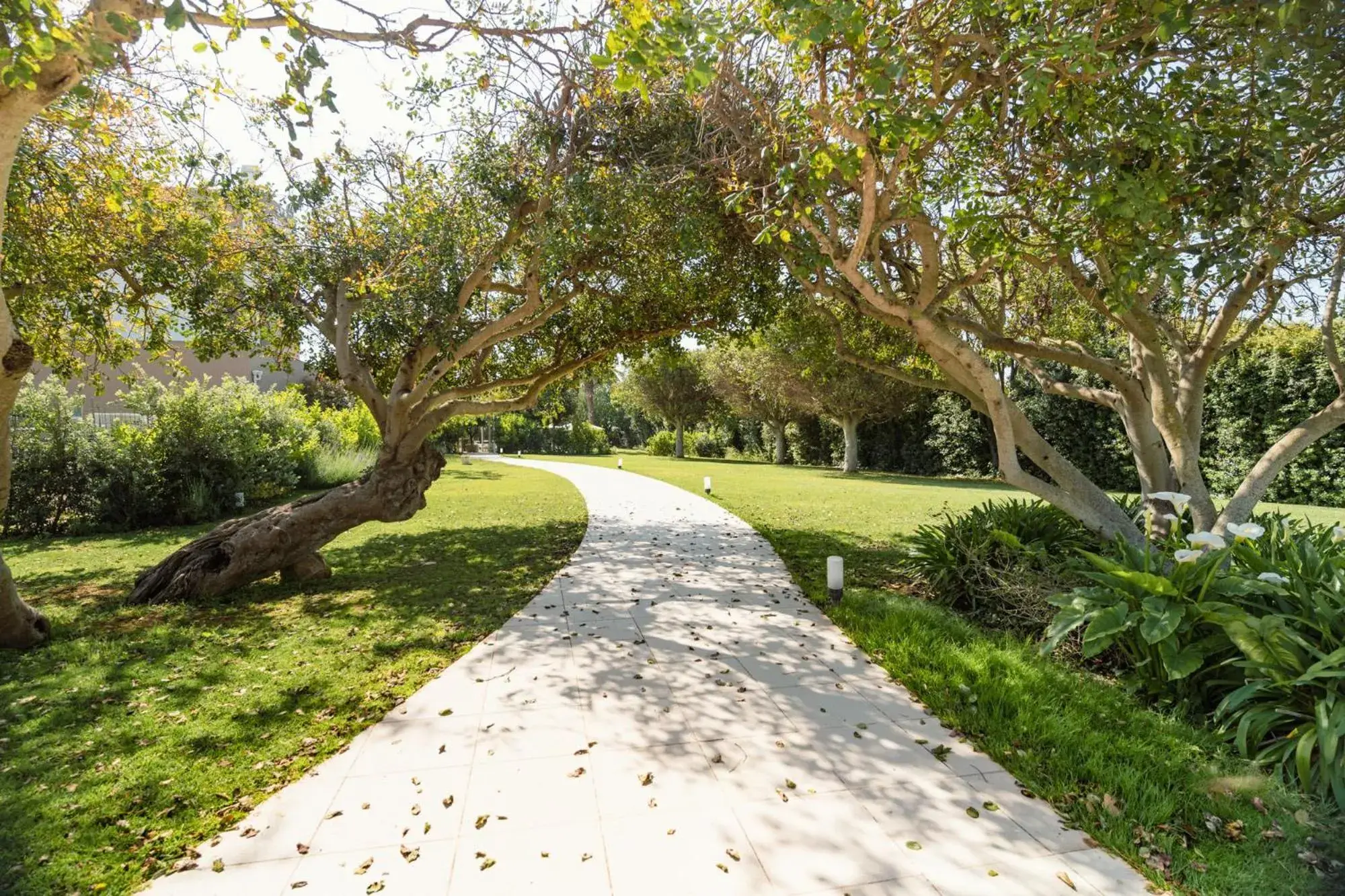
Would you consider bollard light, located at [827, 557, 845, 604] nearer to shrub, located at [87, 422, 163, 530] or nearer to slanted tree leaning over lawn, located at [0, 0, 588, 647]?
slanted tree leaning over lawn, located at [0, 0, 588, 647]

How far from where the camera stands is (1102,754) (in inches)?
134

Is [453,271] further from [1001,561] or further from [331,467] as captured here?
[331,467]

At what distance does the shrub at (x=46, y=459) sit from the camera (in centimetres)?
1098

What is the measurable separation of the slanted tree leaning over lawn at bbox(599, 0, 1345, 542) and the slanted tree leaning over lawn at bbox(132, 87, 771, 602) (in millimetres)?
1499

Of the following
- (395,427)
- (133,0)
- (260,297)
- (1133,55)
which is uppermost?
(1133,55)

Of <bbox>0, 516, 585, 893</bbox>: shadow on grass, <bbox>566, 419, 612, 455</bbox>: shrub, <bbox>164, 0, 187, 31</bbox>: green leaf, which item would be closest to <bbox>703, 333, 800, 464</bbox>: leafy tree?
<bbox>566, 419, 612, 455</bbox>: shrub

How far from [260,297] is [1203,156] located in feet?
34.5

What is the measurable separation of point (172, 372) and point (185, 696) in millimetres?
8709

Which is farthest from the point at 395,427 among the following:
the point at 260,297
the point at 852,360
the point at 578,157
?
the point at 852,360

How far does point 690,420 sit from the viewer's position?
38875 mm

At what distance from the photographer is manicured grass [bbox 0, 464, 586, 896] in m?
2.89

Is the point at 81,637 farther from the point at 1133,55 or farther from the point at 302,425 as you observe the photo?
the point at 302,425

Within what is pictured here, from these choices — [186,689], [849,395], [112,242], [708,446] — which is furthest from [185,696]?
[708,446]

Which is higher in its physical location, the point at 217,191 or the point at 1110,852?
the point at 217,191
